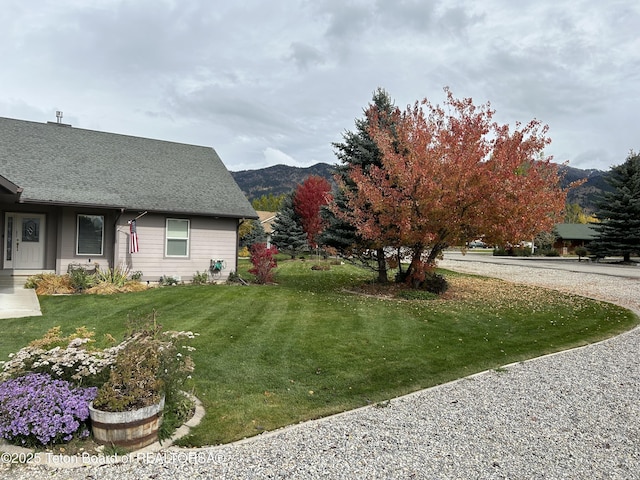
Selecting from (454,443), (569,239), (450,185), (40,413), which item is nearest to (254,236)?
(450,185)

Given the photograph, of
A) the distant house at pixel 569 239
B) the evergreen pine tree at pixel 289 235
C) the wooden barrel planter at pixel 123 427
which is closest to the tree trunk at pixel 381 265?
the wooden barrel planter at pixel 123 427

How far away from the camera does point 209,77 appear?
636 inches

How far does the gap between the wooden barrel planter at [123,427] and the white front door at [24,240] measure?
11.7m

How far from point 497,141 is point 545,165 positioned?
1835 millimetres

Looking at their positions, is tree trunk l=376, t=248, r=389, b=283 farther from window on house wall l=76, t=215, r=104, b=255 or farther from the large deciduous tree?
window on house wall l=76, t=215, r=104, b=255

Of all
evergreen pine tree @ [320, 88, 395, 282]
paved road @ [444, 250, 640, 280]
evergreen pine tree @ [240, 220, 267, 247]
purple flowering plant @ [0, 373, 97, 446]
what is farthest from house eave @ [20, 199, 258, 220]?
paved road @ [444, 250, 640, 280]

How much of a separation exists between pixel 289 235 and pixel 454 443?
28.3m

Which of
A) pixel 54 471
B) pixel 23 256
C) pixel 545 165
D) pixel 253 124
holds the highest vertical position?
pixel 253 124

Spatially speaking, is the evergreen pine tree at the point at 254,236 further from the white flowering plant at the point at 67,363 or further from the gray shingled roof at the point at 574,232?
the gray shingled roof at the point at 574,232

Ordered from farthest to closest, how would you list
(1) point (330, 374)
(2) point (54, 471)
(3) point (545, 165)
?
(3) point (545, 165) → (1) point (330, 374) → (2) point (54, 471)

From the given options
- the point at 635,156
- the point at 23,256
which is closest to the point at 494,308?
the point at 23,256

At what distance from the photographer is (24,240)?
12906 mm

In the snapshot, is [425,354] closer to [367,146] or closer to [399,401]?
[399,401]

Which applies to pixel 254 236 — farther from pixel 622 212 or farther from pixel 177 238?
pixel 622 212
